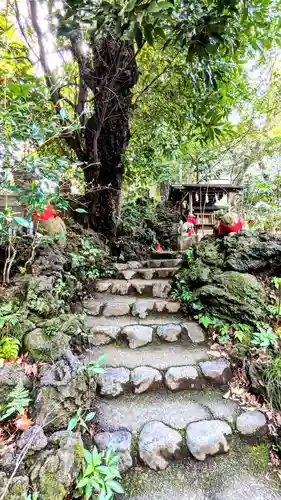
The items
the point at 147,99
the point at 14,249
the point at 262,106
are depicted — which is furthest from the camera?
the point at 262,106

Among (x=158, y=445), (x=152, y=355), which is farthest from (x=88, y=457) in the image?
(x=152, y=355)

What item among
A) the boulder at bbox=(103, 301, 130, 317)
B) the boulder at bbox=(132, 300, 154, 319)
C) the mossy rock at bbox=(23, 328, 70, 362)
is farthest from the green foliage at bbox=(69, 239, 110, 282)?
the mossy rock at bbox=(23, 328, 70, 362)

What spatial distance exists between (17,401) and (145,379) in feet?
3.36

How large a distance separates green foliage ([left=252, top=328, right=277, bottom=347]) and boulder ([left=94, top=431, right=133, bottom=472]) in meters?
1.39

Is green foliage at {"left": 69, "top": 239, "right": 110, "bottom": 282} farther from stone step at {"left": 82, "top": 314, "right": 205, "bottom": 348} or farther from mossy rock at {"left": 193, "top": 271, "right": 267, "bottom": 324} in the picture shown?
mossy rock at {"left": 193, "top": 271, "right": 267, "bottom": 324}

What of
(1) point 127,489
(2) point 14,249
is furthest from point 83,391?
(2) point 14,249

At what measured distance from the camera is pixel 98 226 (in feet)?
16.2

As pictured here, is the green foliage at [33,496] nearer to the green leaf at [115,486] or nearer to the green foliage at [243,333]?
the green leaf at [115,486]

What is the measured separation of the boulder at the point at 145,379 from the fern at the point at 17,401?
89 cm

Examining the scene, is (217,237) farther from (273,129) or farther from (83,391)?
(273,129)

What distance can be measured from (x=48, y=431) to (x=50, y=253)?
181 cm

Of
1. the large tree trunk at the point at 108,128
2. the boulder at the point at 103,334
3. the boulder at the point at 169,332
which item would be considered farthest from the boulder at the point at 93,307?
the large tree trunk at the point at 108,128

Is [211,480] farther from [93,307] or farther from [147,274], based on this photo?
[147,274]

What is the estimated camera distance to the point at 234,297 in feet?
8.51
